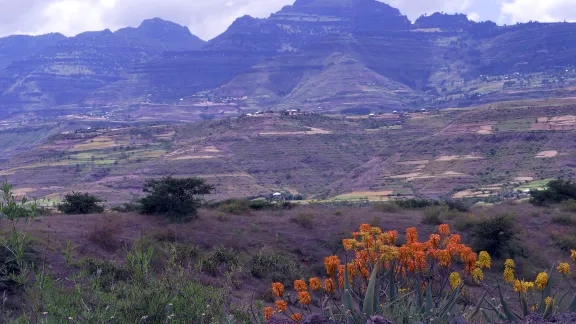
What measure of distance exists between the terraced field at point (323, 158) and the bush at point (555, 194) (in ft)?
54.4

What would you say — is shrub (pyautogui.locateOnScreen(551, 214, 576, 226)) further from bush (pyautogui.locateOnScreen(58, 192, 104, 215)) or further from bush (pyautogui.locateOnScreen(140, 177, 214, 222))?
bush (pyautogui.locateOnScreen(58, 192, 104, 215))

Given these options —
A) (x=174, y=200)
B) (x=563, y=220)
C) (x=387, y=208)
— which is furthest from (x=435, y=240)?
(x=387, y=208)

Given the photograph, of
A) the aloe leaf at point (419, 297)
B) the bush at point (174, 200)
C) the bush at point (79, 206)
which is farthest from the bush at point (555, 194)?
the aloe leaf at point (419, 297)

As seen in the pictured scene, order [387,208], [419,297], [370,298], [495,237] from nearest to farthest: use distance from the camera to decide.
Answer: [370,298] → [419,297] → [495,237] → [387,208]

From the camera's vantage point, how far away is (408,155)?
75.9 m

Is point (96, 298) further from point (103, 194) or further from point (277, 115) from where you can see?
point (277, 115)

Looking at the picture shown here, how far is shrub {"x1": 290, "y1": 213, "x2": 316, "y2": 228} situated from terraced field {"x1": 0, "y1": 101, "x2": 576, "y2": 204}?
90.5ft

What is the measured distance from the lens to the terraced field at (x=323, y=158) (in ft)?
209

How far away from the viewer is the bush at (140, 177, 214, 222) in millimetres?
26641

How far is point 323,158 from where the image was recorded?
8050 centimetres

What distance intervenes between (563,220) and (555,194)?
5.74 metres

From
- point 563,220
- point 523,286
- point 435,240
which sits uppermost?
point 435,240

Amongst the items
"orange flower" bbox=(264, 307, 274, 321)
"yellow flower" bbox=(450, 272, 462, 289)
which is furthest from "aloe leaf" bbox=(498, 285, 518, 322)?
"orange flower" bbox=(264, 307, 274, 321)

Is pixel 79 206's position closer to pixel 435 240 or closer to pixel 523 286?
pixel 435 240
